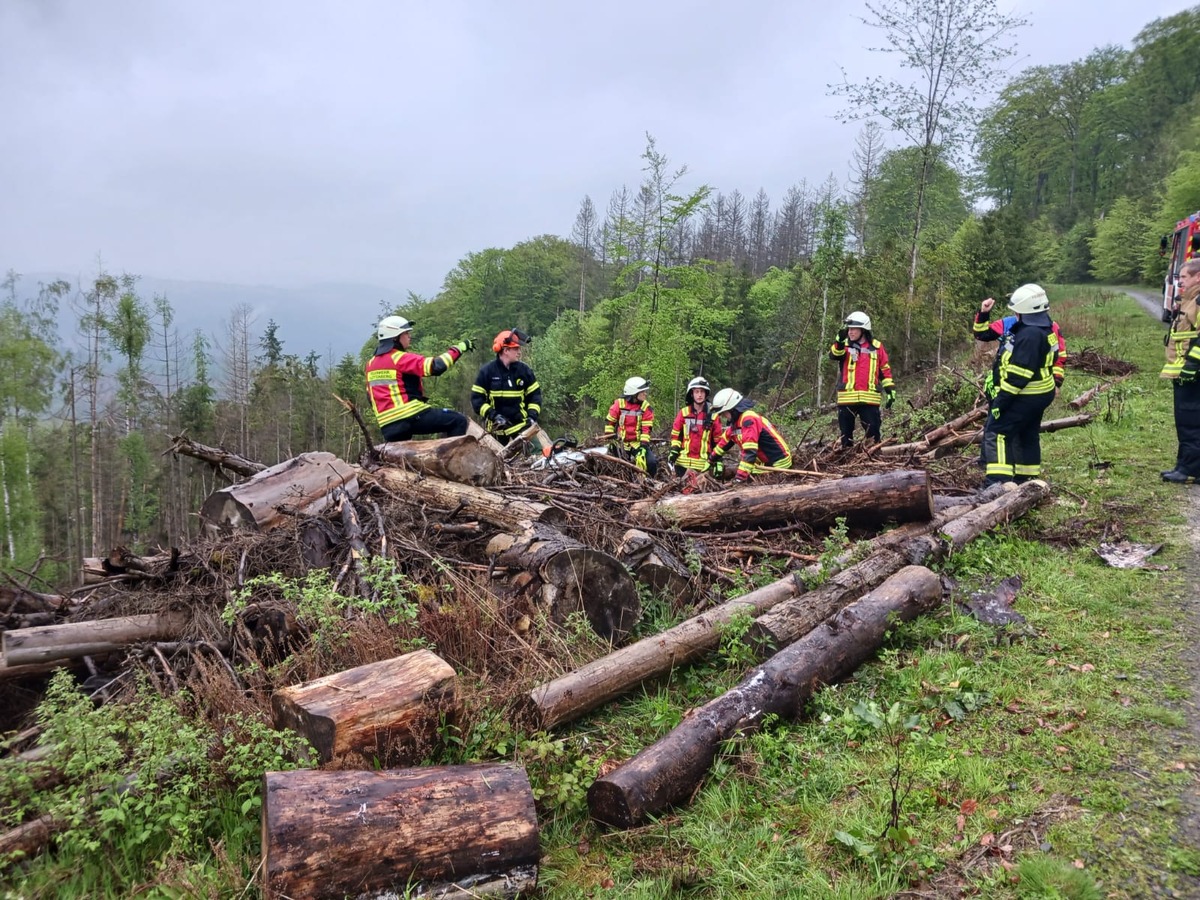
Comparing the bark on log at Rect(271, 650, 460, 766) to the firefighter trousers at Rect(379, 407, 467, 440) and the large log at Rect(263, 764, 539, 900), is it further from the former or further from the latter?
the firefighter trousers at Rect(379, 407, 467, 440)

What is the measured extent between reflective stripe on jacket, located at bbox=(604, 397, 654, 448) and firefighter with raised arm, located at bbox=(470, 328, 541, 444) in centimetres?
116

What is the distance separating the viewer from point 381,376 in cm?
737

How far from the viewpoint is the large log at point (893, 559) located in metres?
4.43

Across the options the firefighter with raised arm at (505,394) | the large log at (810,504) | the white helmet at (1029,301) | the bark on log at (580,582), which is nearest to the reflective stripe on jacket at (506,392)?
the firefighter with raised arm at (505,394)

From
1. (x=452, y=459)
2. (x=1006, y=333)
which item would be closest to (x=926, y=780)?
(x=452, y=459)

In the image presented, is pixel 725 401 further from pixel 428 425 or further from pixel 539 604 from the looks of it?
pixel 539 604

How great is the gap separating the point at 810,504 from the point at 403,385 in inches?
175

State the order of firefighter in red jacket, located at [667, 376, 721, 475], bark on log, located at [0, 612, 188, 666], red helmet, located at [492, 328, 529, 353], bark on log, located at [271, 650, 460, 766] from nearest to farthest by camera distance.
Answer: bark on log, located at [271, 650, 460, 766] < bark on log, located at [0, 612, 188, 666] < firefighter in red jacket, located at [667, 376, 721, 475] < red helmet, located at [492, 328, 529, 353]

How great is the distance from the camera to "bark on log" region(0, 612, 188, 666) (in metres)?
4.22

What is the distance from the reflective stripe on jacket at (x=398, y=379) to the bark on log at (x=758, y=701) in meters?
4.79

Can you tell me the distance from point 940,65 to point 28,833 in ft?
75.5

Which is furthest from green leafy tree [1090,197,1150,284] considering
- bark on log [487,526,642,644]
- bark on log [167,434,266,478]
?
bark on log [167,434,266,478]

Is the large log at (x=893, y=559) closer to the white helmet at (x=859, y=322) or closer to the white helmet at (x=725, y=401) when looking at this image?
the white helmet at (x=725, y=401)

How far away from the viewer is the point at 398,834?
2.64 meters
